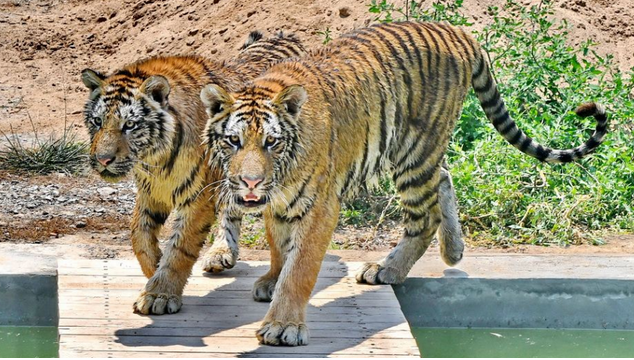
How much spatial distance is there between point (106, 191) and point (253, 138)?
13.7 ft

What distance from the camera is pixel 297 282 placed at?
4.86 m

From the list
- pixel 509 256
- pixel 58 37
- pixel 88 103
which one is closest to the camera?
pixel 88 103

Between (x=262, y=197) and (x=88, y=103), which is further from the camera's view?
(x=88, y=103)

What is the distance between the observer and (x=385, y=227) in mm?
7797

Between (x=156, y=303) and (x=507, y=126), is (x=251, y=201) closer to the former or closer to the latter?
(x=156, y=303)

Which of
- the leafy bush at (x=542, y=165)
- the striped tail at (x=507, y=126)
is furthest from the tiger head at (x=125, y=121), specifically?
the leafy bush at (x=542, y=165)

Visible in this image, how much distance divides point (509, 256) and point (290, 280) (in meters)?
1.86

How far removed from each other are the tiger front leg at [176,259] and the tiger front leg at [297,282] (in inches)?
19.3

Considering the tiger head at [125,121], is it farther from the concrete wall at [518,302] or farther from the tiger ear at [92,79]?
the concrete wall at [518,302]

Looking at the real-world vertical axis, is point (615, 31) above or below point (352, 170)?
below

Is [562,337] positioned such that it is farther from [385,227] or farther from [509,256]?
[385,227]

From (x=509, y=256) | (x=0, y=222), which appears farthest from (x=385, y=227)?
(x=0, y=222)

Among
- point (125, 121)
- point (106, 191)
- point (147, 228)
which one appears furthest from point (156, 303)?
point (106, 191)

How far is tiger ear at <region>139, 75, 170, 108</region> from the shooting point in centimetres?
498
